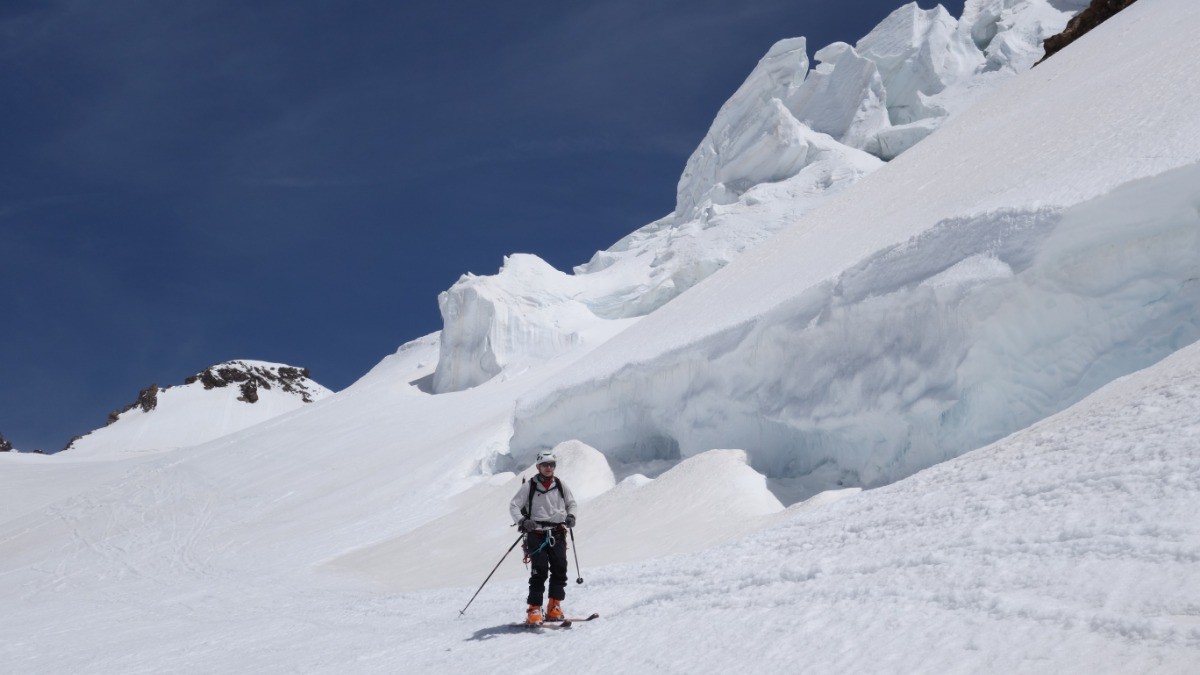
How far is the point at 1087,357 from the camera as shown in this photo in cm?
914

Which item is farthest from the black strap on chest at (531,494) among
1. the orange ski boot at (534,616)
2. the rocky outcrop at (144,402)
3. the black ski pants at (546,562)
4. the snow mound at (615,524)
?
the rocky outcrop at (144,402)

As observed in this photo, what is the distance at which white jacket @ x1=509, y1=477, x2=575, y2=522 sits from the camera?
7344mm

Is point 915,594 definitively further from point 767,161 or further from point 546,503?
point 767,161

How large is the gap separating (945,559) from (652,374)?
9.56 metres

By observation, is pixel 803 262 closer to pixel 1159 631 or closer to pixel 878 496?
pixel 878 496

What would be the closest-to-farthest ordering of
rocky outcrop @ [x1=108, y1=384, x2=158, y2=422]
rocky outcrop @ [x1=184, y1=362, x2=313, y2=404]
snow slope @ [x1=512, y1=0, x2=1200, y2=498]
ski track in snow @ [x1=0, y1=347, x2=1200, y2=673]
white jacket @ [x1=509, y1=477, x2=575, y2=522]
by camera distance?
ski track in snow @ [x1=0, y1=347, x2=1200, y2=673] < white jacket @ [x1=509, y1=477, x2=575, y2=522] < snow slope @ [x1=512, y1=0, x2=1200, y2=498] < rocky outcrop @ [x1=108, y1=384, x2=158, y2=422] < rocky outcrop @ [x1=184, y1=362, x2=313, y2=404]

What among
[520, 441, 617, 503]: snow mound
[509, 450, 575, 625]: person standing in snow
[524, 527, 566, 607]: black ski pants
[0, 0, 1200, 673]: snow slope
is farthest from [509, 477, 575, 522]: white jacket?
[520, 441, 617, 503]: snow mound

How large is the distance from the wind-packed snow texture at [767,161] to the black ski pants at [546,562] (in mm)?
25230

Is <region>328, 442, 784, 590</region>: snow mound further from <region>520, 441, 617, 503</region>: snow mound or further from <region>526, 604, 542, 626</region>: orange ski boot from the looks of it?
<region>526, 604, 542, 626</region>: orange ski boot

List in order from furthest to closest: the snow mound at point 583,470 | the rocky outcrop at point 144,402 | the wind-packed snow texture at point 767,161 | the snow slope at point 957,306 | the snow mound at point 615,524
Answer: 1. the rocky outcrop at point 144,402
2. the wind-packed snow texture at point 767,161
3. the snow mound at point 583,470
4. the snow mound at point 615,524
5. the snow slope at point 957,306

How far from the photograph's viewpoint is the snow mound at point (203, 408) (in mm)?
60500

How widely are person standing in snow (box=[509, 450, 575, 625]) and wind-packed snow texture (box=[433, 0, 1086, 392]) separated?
2511 centimetres

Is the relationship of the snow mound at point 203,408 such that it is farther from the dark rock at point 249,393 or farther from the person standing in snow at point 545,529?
the person standing in snow at point 545,529

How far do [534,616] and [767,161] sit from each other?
124ft
